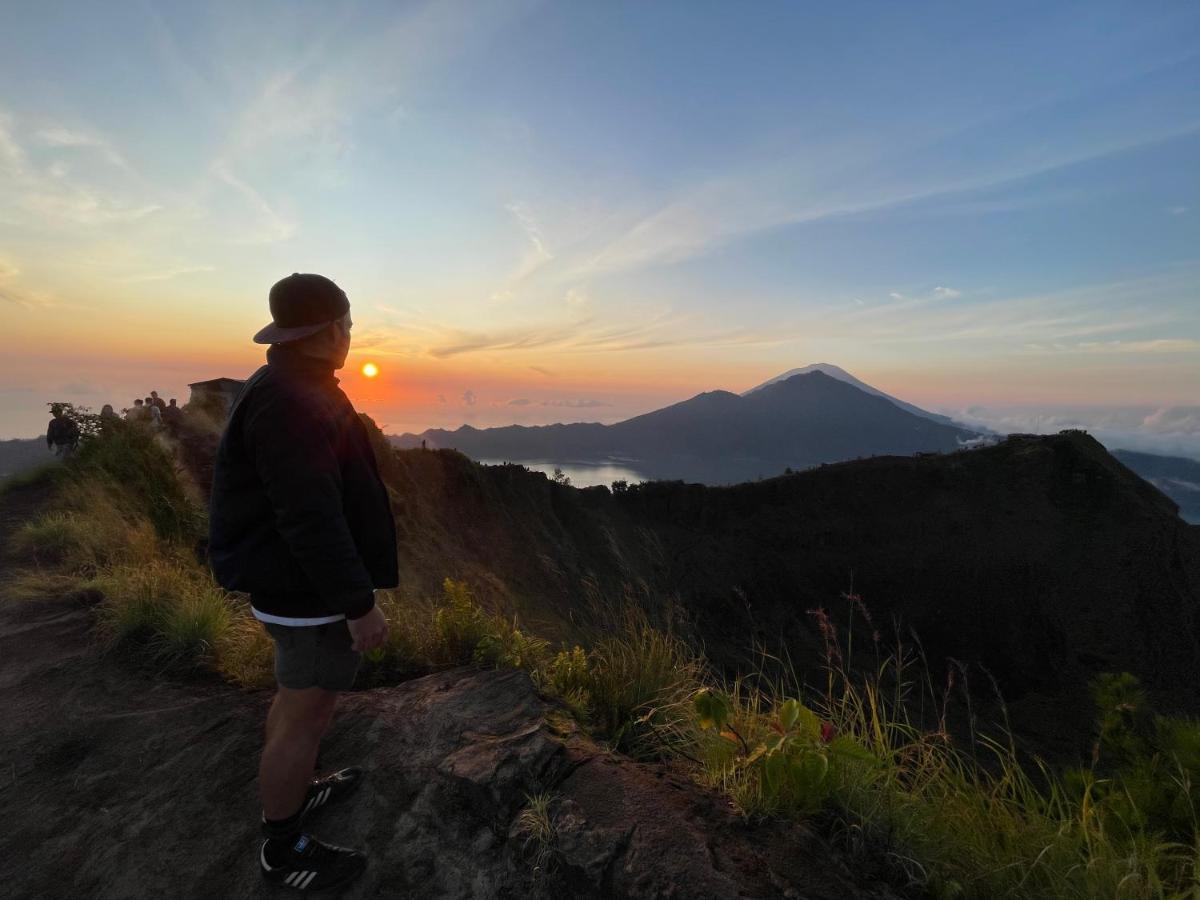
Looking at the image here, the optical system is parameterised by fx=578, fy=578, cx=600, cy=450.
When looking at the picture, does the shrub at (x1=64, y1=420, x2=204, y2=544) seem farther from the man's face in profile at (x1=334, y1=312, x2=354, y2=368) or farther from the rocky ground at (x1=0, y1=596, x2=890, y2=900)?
the man's face in profile at (x1=334, y1=312, x2=354, y2=368)

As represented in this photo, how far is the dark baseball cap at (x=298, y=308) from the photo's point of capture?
7.08ft

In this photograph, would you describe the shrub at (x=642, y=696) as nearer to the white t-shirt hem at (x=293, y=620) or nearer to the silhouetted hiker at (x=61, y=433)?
the white t-shirt hem at (x=293, y=620)

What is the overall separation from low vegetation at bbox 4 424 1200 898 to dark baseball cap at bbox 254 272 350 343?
6.15 ft

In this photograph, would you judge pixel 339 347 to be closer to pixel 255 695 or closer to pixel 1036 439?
pixel 255 695

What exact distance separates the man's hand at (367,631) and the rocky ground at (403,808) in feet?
2.57

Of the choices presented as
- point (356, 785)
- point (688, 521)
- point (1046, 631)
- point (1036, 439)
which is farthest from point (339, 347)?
point (1036, 439)

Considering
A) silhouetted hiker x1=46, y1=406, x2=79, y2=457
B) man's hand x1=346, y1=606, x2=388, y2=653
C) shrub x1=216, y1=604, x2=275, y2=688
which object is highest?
silhouetted hiker x1=46, y1=406, x2=79, y2=457

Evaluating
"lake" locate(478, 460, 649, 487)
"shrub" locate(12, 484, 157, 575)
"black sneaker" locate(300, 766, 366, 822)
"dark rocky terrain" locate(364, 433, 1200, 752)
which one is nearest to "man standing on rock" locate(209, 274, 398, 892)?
"black sneaker" locate(300, 766, 366, 822)

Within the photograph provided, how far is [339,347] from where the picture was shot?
2.31 metres

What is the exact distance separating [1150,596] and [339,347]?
134 feet

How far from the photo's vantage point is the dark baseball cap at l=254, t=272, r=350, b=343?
216cm

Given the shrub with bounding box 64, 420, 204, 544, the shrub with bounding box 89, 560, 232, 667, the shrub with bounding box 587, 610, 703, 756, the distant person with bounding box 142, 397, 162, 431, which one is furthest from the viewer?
the distant person with bounding box 142, 397, 162, 431

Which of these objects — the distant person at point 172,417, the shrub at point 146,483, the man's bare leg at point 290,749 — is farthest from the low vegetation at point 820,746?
the distant person at point 172,417

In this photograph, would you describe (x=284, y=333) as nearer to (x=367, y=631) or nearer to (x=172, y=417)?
(x=367, y=631)
